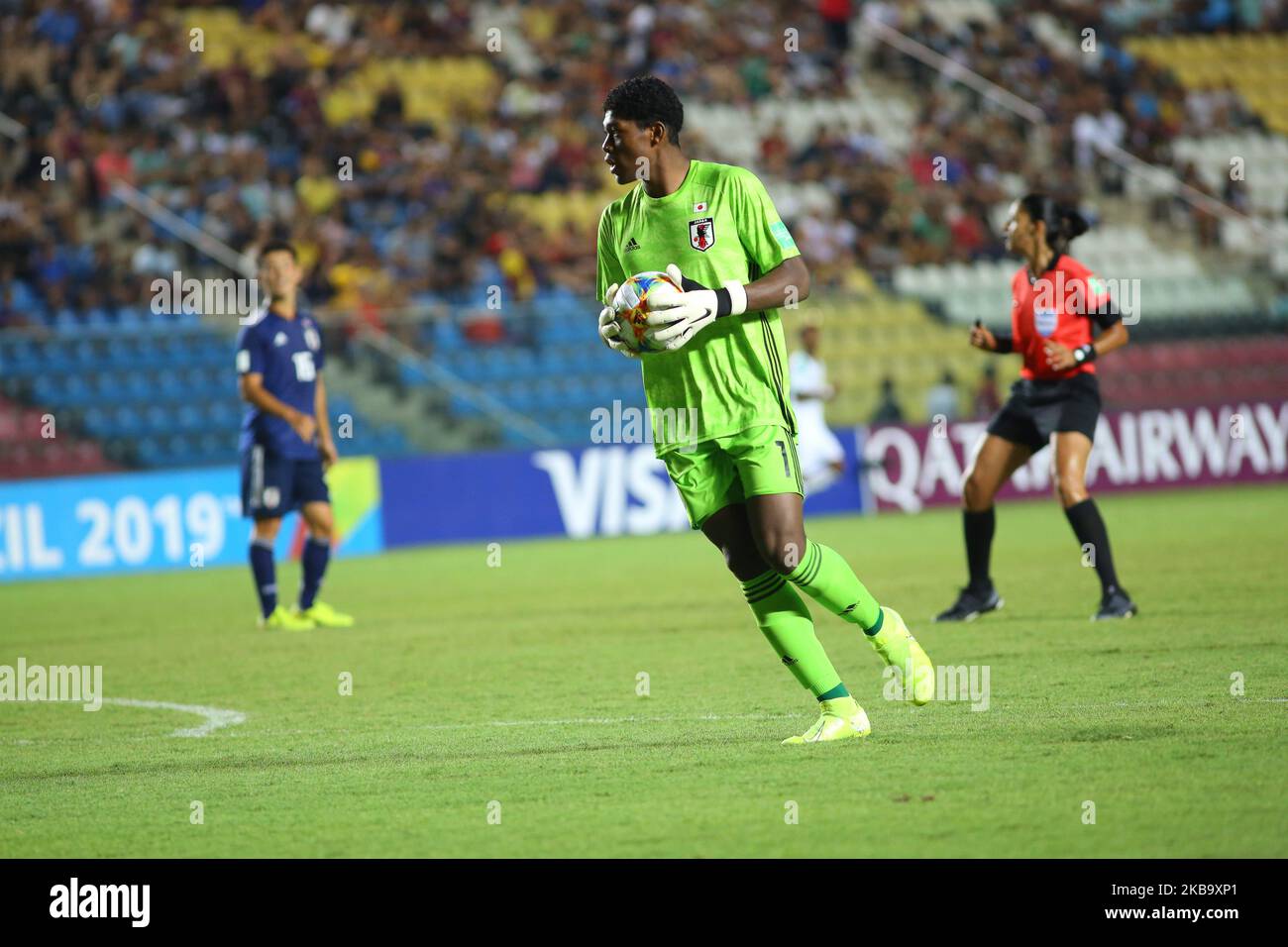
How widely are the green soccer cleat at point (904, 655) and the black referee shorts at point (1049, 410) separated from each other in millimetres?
4037

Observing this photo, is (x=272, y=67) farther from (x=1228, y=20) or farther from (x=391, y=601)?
(x=1228, y=20)

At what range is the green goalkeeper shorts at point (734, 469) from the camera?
6.64 metres

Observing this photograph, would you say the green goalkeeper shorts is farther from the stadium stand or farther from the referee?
the stadium stand

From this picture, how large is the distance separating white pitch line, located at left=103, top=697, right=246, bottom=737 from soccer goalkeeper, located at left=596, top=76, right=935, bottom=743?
2710 millimetres

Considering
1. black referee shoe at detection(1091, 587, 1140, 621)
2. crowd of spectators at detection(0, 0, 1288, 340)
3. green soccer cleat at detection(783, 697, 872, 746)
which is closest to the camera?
green soccer cleat at detection(783, 697, 872, 746)

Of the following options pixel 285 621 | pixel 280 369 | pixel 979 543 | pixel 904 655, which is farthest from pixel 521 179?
pixel 904 655

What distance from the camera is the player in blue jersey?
40.6ft

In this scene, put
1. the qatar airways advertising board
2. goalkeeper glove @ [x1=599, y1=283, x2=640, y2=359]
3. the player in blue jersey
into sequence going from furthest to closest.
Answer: the qatar airways advertising board, the player in blue jersey, goalkeeper glove @ [x1=599, y1=283, x2=640, y2=359]

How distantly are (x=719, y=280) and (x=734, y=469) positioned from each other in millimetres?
723

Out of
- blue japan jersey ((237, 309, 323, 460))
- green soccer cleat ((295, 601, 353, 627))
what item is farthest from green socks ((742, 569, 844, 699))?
green soccer cleat ((295, 601, 353, 627))

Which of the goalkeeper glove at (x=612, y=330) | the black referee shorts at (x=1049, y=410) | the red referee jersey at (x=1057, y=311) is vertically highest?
the red referee jersey at (x=1057, y=311)

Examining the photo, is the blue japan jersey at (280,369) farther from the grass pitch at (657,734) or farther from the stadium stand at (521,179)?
the stadium stand at (521,179)

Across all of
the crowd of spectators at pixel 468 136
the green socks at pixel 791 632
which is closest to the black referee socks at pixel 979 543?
the green socks at pixel 791 632

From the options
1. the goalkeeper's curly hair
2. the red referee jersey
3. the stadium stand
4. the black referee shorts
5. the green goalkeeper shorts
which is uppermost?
the stadium stand
